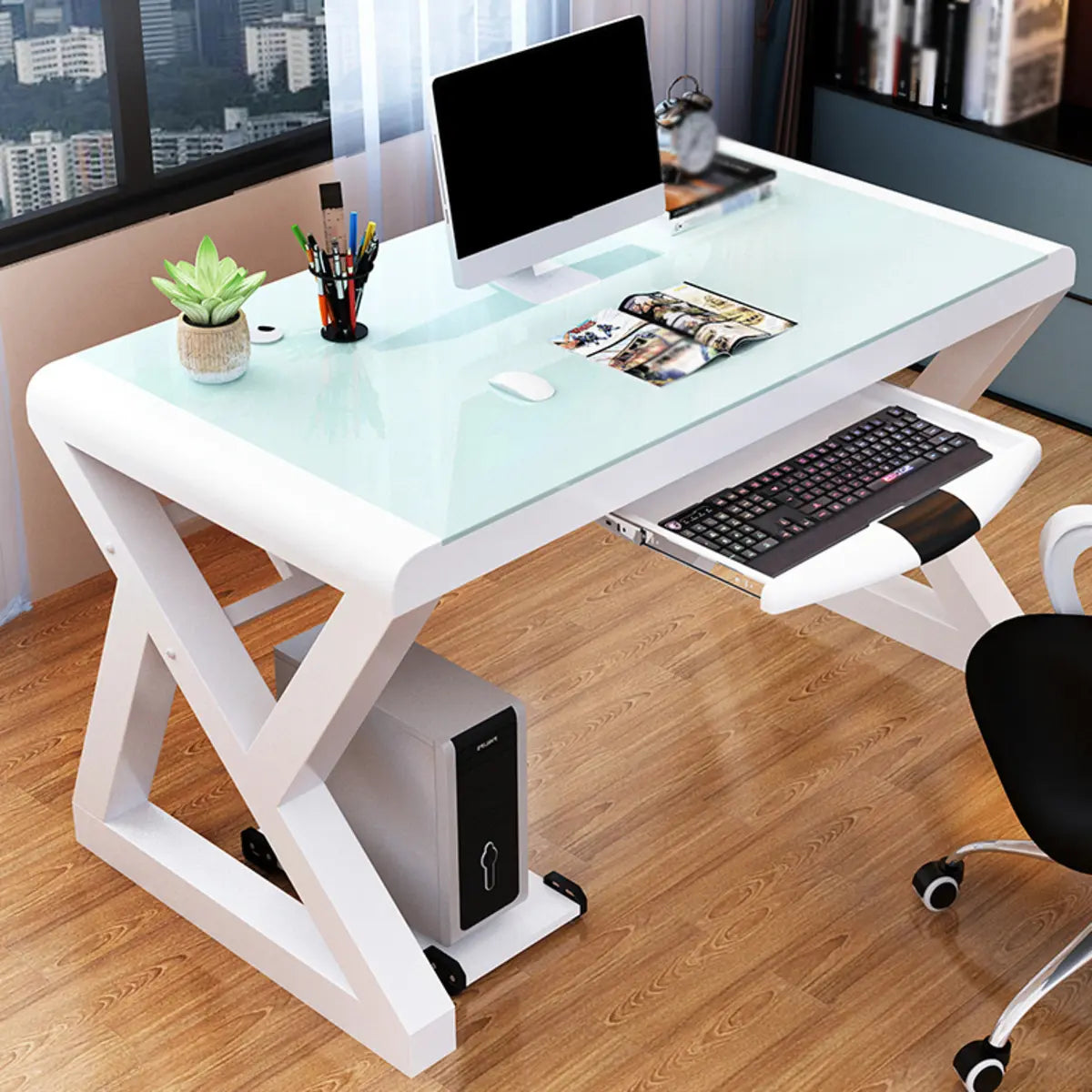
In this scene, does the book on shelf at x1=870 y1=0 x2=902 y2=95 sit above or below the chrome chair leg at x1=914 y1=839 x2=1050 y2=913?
above

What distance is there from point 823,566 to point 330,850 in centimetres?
73

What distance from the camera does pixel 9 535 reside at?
321 cm

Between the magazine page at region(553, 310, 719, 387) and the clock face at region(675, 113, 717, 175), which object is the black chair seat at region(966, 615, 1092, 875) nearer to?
the magazine page at region(553, 310, 719, 387)

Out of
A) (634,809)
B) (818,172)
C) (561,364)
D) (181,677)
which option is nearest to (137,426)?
(181,677)

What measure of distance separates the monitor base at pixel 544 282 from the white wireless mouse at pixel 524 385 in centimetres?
26

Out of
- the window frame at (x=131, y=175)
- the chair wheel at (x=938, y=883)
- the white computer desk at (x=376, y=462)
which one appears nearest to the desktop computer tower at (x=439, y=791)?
the white computer desk at (x=376, y=462)

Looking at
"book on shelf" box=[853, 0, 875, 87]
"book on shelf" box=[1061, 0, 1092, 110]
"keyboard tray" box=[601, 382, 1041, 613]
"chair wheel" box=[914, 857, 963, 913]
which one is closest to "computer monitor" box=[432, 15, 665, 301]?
"keyboard tray" box=[601, 382, 1041, 613]

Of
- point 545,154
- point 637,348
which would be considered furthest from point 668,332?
point 545,154

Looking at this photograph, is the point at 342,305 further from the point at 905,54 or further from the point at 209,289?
the point at 905,54

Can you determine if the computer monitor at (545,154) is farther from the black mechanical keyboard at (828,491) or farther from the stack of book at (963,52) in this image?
the stack of book at (963,52)

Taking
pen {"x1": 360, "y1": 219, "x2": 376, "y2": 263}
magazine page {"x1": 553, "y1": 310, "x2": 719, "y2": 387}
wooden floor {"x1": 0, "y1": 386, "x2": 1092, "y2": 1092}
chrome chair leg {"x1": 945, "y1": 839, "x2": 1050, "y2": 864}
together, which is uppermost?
pen {"x1": 360, "y1": 219, "x2": 376, "y2": 263}

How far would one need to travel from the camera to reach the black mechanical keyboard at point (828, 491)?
221 cm

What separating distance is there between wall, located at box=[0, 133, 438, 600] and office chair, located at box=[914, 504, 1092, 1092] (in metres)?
1.64

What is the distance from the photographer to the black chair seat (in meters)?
2.11
